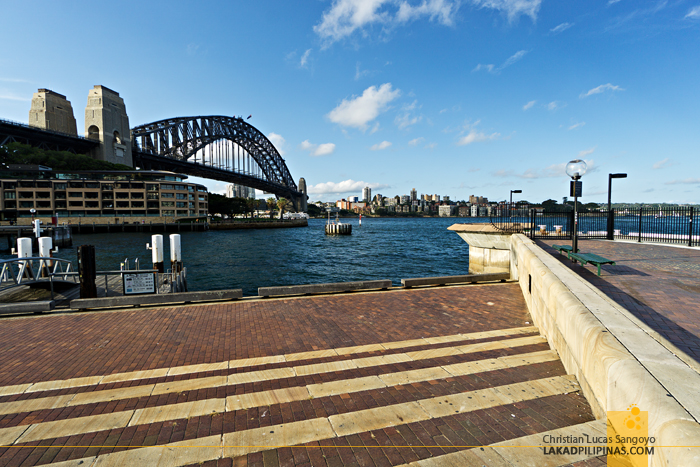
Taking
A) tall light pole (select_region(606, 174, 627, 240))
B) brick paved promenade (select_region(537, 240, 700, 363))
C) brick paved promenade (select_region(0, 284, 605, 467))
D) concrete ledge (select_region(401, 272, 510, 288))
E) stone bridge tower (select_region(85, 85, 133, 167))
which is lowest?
brick paved promenade (select_region(0, 284, 605, 467))

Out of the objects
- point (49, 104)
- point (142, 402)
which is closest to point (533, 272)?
point (142, 402)

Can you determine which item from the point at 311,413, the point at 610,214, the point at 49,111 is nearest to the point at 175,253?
the point at 311,413

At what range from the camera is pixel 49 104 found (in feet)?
350

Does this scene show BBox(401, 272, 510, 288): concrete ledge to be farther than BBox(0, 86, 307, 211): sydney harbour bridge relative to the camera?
No

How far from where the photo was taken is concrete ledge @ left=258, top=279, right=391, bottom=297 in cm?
1005

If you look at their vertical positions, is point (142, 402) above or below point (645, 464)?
below

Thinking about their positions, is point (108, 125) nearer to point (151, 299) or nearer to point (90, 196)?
point (90, 196)

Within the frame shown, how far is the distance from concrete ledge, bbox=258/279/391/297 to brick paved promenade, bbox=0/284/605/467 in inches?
89.3

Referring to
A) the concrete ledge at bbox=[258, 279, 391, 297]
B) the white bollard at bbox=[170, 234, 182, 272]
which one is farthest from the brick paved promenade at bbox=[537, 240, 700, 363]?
the white bollard at bbox=[170, 234, 182, 272]

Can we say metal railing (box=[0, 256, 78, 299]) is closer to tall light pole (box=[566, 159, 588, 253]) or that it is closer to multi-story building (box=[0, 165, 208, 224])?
tall light pole (box=[566, 159, 588, 253])

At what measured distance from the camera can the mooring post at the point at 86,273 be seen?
34.1ft

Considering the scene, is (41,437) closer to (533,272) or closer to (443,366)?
(443,366)

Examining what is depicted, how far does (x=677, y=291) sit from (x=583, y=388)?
15.8 feet

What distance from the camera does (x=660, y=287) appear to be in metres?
7.19
